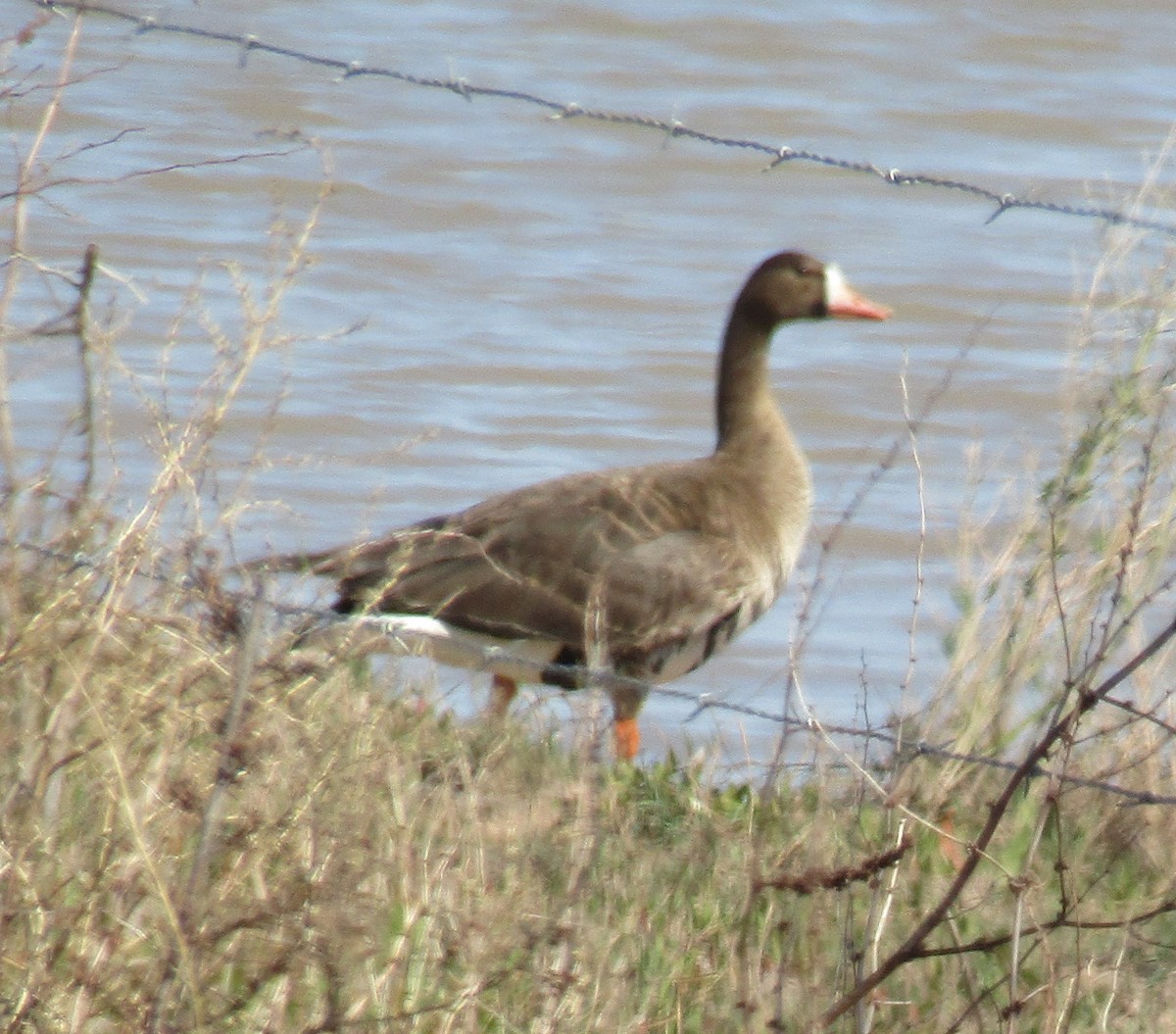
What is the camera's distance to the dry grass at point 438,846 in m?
3.04

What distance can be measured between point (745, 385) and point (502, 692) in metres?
1.70

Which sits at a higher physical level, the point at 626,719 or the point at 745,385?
the point at 745,385

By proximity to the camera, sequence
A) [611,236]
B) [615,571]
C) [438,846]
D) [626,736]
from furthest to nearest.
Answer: [611,236] < [615,571] < [626,736] < [438,846]

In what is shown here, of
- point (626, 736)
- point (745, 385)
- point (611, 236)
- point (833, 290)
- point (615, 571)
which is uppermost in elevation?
point (833, 290)

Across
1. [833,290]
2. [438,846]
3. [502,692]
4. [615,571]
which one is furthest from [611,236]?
[438,846]

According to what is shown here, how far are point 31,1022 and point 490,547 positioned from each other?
12.5ft

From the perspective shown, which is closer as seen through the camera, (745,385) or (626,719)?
(626,719)

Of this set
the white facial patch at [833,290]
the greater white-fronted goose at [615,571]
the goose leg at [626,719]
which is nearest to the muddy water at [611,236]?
the greater white-fronted goose at [615,571]

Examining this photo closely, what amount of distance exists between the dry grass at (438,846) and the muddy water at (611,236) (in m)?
2.92

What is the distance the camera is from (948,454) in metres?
11.2

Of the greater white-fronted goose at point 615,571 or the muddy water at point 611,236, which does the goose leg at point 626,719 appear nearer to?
the greater white-fronted goose at point 615,571

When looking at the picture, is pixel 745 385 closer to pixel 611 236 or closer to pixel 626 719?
pixel 626 719

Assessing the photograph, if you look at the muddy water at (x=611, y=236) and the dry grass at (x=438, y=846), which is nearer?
the dry grass at (x=438, y=846)

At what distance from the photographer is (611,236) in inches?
587
